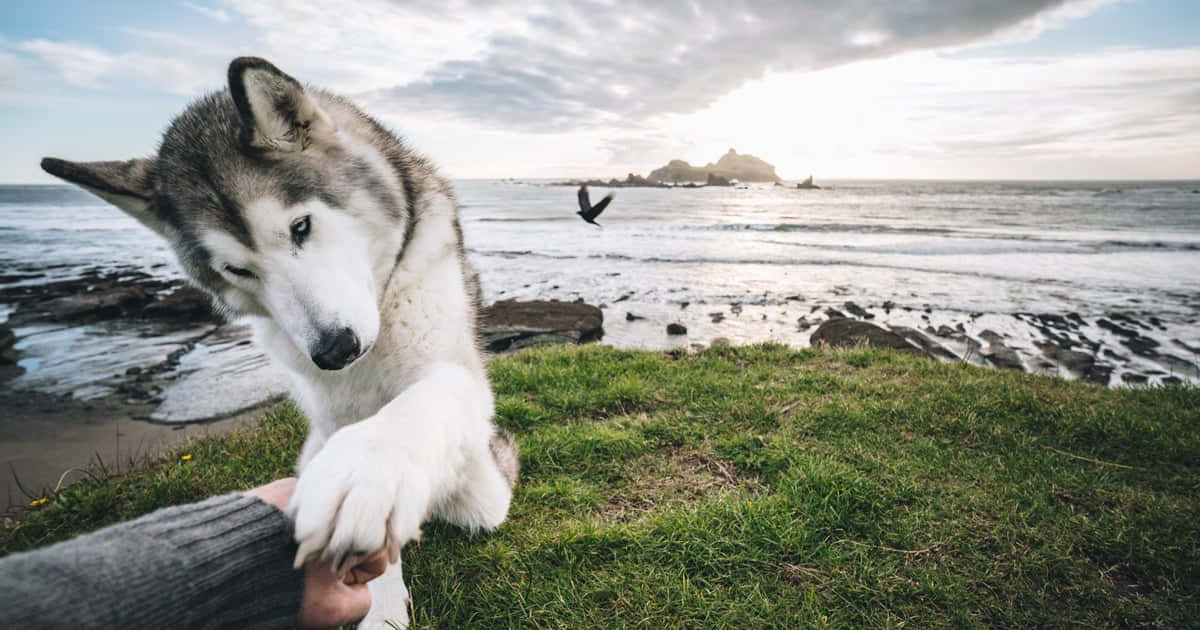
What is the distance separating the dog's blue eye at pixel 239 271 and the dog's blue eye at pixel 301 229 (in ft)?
0.87

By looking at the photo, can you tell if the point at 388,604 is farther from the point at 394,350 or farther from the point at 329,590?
the point at 394,350

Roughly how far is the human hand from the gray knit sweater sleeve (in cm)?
9

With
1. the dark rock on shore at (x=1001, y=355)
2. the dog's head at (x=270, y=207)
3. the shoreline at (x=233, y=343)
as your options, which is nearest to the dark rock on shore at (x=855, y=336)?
the shoreline at (x=233, y=343)

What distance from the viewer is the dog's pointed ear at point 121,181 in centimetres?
224

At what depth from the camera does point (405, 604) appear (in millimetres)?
2422

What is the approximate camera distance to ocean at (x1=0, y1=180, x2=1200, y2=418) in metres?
8.93

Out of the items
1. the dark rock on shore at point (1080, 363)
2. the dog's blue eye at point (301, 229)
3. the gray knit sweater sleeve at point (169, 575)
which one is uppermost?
the dog's blue eye at point (301, 229)

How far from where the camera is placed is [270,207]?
7.37ft

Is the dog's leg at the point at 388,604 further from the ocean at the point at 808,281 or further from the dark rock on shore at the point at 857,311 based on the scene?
the dark rock on shore at the point at 857,311

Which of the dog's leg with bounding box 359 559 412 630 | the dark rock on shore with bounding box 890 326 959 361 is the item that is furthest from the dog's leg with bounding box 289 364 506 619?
the dark rock on shore with bounding box 890 326 959 361

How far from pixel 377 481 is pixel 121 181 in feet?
6.91

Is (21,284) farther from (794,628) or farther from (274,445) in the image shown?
(794,628)

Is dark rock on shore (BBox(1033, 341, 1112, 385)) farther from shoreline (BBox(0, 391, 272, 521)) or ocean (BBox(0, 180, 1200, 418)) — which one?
shoreline (BBox(0, 391, 272, 521))

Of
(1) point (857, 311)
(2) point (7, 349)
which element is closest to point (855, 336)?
(1) point (857, 311)
